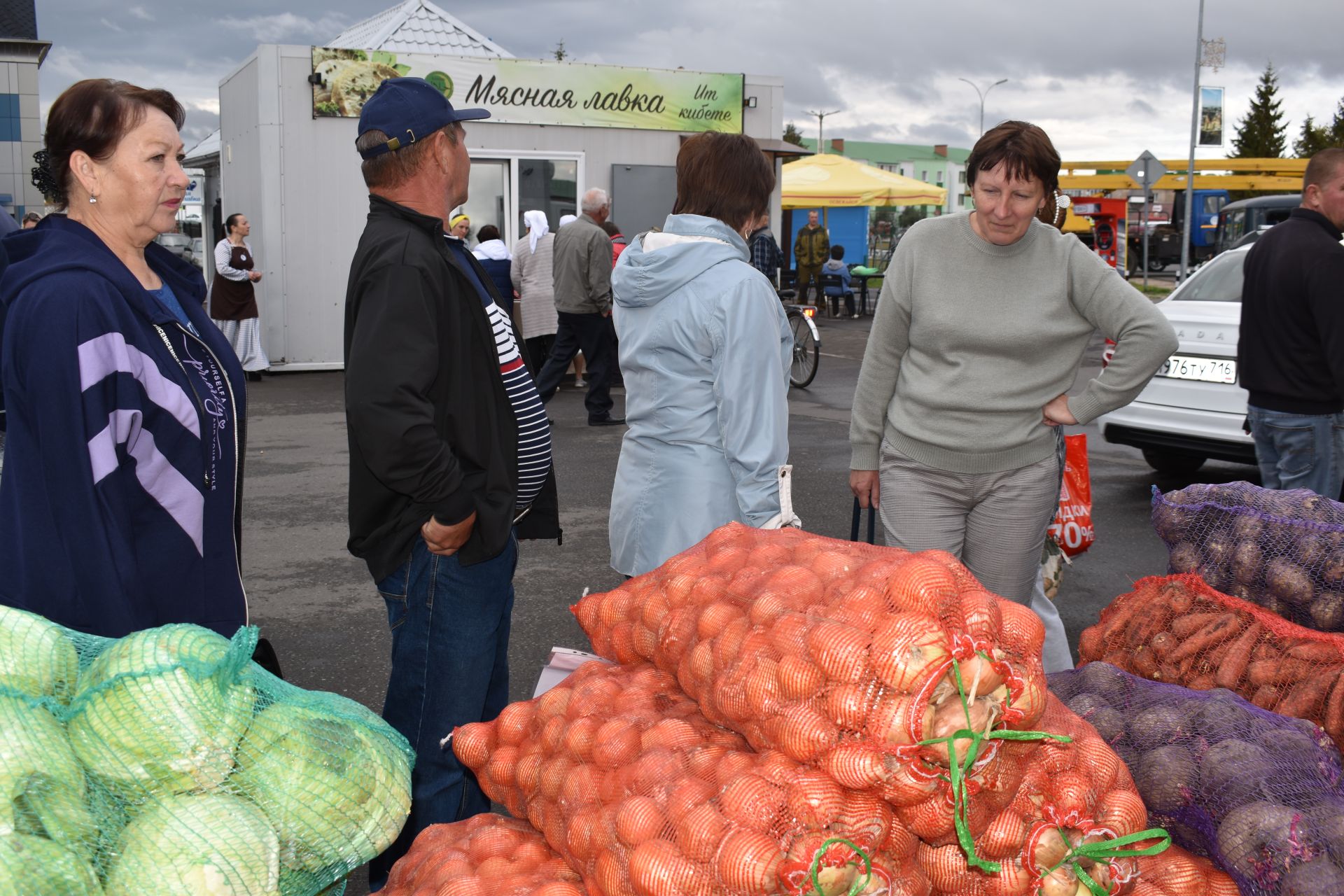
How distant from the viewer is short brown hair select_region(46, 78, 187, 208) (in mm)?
2367

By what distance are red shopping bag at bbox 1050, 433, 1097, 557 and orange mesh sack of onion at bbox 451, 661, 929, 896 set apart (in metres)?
2.68

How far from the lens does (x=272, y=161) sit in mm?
13961

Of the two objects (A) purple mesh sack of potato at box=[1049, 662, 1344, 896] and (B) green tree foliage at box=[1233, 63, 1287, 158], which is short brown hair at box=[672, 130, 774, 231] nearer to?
(A) purple mesh sack of potato at box=[1049, 662, 1344, 896]

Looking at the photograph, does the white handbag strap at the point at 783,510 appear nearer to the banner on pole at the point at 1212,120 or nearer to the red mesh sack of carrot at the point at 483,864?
the red mesh sack of carrot at the point at 483,864

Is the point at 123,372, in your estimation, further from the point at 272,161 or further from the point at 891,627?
the point at 272,161

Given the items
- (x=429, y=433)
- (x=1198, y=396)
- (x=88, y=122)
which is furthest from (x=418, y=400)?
(x=1198, y=396)

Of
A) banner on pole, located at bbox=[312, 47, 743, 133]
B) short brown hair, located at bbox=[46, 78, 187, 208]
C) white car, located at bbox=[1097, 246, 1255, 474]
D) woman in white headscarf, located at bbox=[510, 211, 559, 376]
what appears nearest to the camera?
short brown hair, located at bbox=[46, 78, 187, 208]

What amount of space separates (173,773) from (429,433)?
97 centimetres

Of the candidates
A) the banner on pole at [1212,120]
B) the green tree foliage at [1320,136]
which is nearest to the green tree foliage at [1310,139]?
the green tree foliage at [1320,136]

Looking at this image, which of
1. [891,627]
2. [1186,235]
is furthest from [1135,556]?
[1186,235]

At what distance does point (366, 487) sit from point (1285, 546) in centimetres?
247

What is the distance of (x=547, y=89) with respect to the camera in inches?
596

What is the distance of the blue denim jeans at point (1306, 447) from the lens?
4809 mm

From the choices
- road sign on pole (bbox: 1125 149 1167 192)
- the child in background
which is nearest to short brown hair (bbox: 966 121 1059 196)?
the child in background
